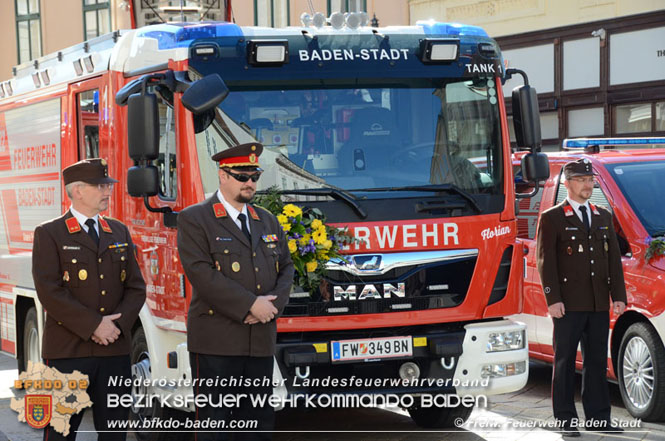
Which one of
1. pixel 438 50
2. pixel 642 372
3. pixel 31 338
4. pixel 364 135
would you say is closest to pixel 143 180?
pixel 364 135

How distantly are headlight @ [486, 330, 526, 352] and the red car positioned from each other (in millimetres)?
1295

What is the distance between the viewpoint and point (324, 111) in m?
7.73

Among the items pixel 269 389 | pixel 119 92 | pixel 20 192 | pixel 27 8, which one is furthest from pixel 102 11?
pixel 269 389

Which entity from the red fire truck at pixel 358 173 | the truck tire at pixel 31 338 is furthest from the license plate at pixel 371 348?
the truck tire at pixel 31 338

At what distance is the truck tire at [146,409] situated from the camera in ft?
26.2

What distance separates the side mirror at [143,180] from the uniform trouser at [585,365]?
10.0 feet

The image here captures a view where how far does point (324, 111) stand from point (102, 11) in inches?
1014

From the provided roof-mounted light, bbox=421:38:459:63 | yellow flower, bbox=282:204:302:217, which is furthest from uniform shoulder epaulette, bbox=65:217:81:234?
roof-mounted light, bbox=421:38:459:63

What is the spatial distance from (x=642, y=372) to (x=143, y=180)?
13.2ft

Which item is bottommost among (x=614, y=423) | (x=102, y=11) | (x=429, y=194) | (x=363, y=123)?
(x=614, y=423)

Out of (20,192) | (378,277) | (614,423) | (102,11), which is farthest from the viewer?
(102,11)

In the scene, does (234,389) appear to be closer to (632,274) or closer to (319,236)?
(319,236)

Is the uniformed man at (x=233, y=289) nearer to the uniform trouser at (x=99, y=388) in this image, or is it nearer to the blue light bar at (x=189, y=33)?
the uniform trouser at (x=99, y=388)

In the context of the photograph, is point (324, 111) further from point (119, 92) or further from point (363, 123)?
point (119, 92)
